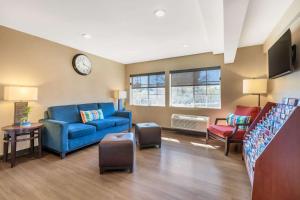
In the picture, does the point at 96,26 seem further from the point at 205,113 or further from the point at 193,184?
the point at 205,113

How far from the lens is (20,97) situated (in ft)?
8.16

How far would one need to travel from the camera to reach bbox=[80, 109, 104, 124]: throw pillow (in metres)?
3.52

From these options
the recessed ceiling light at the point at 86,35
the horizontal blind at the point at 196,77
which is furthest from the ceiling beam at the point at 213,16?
the recessed ceiling light at the point at 86,35

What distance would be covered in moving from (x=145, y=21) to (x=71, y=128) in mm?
2386

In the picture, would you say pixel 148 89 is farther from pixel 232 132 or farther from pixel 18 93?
pixel 18 93

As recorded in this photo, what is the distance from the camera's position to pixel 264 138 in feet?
6.31

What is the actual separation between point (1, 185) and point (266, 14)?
4270mm

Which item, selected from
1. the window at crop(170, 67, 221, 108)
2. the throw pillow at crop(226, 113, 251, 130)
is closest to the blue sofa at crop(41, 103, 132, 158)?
the window at crop(170, 67, 221, 108)

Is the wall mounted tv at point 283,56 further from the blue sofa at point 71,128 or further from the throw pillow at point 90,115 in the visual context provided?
the throw pillow at point 90,115

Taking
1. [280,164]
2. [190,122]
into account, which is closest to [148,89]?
[190,122]

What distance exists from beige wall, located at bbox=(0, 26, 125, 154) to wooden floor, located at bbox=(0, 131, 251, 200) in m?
1.17

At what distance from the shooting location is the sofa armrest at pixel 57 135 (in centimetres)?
262

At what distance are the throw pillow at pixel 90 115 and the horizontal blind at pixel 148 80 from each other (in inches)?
74.4

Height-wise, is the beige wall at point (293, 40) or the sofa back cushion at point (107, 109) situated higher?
the beige wall at point (293, 40)
